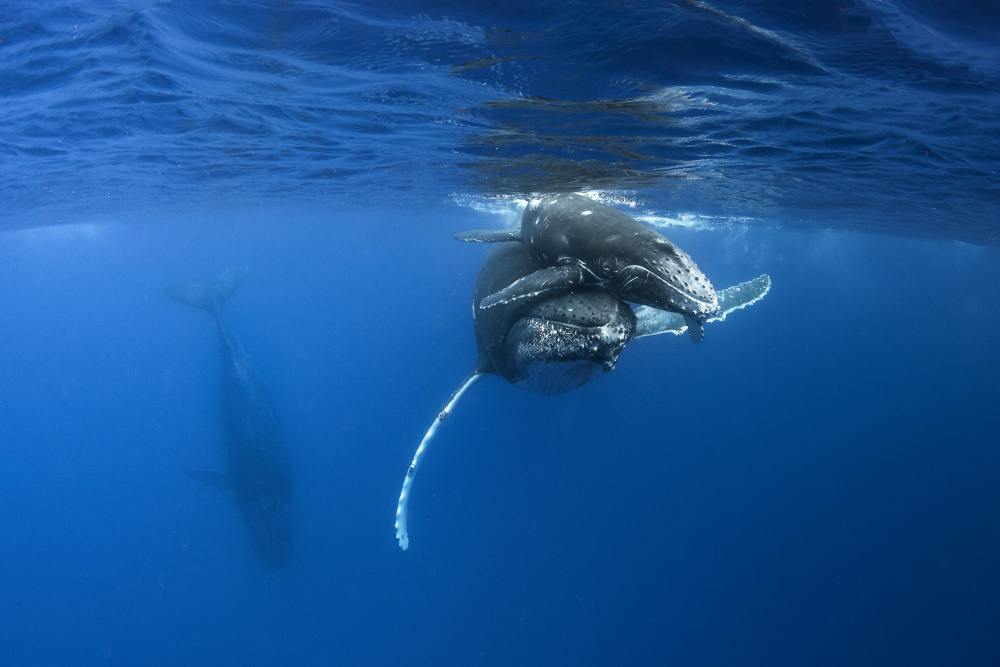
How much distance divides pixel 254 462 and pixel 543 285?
47.3 feet

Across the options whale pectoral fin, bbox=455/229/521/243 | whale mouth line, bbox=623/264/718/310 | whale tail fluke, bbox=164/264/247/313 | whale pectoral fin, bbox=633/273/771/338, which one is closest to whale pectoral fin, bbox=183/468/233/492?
whale tail fluke, bbox=164/264/247/313

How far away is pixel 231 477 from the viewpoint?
15.5 m

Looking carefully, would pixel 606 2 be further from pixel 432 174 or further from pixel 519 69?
pixel 432 174

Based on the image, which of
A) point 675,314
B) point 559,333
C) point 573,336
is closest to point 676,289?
point 573,336

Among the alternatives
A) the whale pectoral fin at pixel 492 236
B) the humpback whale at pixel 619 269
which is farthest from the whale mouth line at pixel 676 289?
the whale pectoral fin at pixel 492 236

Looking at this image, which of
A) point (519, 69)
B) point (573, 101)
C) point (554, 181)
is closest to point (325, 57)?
point (519, 69)

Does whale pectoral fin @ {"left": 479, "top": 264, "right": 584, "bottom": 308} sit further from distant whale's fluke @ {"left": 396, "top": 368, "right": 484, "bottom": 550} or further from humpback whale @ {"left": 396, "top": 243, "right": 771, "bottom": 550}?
distant whale's fluke @ {"left": 396, "top": 368, "right": 484, "bottom": 550}

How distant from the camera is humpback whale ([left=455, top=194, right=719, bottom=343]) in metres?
3.58

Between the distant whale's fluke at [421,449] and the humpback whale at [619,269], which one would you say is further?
the distant whale's fluke at [421,449]

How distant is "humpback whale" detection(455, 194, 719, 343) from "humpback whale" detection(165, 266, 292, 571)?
13.7 meters

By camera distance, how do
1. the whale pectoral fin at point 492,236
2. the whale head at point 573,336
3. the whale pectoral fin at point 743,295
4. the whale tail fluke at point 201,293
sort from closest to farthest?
the whale head at point 573,336 < the whale pectoral fin at point 743,295 < the whale pectoral fin at point 492,236 < the whale tail fluke at point 201,293

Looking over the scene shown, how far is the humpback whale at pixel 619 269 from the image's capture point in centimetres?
358

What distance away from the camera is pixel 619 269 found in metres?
3.83

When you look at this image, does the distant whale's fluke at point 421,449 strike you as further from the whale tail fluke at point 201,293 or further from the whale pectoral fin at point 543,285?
the whale tail fluke at point 201,293
